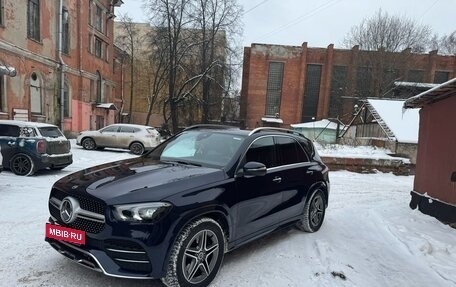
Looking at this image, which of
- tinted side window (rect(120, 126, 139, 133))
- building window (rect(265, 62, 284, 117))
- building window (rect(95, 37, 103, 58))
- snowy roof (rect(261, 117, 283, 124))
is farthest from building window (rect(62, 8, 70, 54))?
building window (rect(265, 62, 284, 117))

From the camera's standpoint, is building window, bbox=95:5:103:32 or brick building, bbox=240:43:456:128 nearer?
building window, bbox=95:5:103:32

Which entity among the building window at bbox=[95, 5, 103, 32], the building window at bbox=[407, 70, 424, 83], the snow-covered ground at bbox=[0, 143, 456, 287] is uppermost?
the building window at bbox=[95, 5, 103, 32]

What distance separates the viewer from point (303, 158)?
217 inches

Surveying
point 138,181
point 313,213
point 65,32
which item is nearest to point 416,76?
point 65,32

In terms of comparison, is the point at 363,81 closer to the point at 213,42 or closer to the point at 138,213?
the point at 213,42

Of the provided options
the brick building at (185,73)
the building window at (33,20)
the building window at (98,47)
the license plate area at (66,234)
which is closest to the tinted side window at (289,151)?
the license plate area at (66,234)

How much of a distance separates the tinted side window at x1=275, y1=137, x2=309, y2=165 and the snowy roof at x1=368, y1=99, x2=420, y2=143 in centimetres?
1174

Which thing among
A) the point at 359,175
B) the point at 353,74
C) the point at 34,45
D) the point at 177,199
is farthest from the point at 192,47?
the point at 177,199

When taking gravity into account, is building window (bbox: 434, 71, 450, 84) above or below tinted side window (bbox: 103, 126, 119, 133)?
above

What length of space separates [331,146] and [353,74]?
29050mm

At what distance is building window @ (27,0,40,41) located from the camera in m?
19.2

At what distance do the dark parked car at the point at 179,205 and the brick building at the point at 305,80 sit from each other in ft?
125

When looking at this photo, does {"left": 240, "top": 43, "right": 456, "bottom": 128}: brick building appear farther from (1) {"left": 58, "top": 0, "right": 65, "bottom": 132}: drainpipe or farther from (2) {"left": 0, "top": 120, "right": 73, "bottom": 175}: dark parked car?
(2) {"left": 0, "top": 120, "right": 73, "bottom": 175}: dark parked car

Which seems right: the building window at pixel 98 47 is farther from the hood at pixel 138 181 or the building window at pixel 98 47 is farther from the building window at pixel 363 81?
the building window at pixel 363 81
